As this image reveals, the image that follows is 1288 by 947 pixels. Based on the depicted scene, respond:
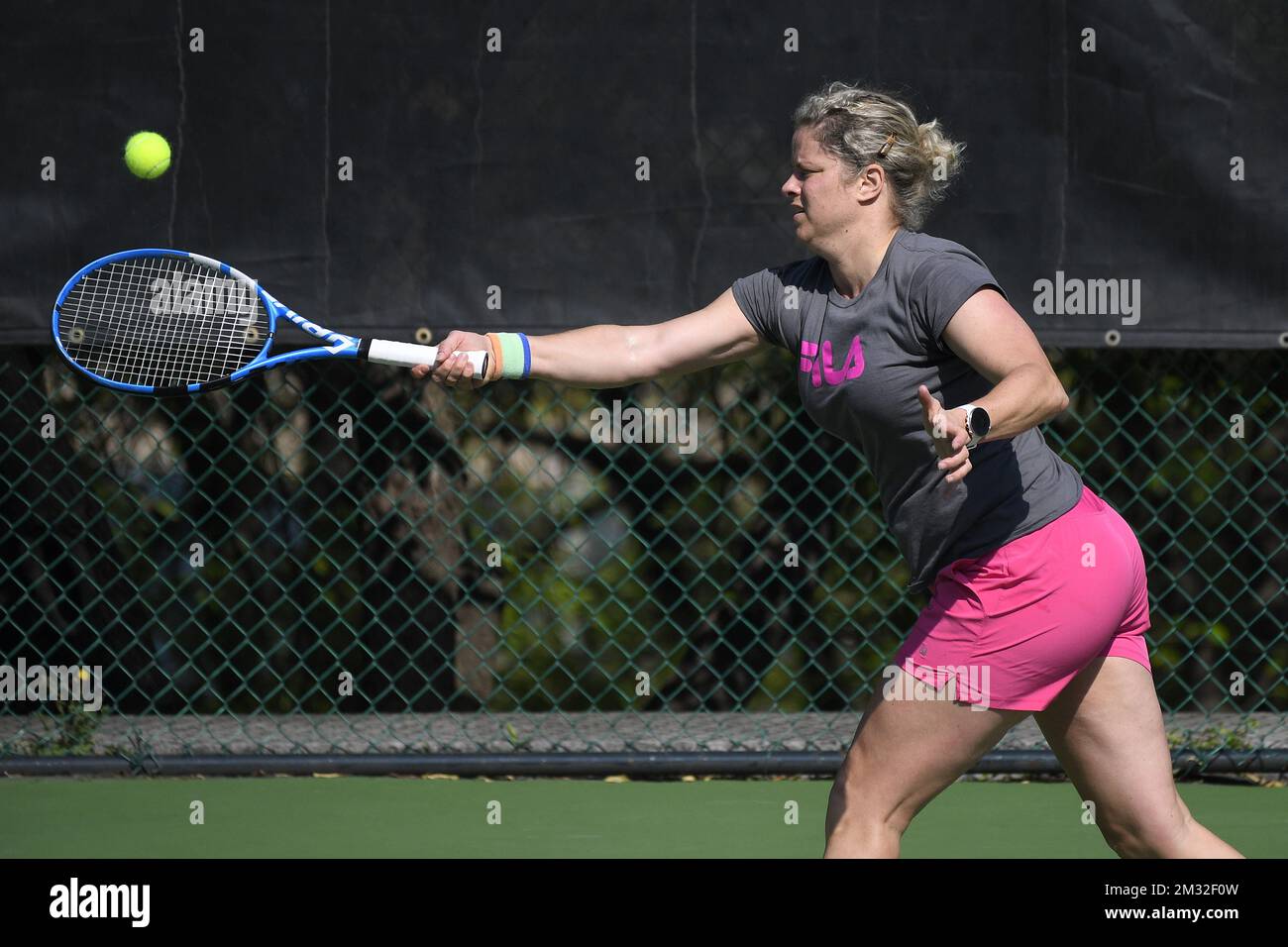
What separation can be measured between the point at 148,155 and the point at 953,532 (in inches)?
100

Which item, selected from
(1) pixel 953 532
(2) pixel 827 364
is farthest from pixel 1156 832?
(2) pixel 827 364

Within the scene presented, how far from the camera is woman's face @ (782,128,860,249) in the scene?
Result: 9.55ft

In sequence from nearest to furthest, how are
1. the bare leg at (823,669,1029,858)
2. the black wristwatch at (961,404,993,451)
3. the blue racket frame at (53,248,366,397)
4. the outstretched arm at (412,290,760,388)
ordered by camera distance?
the black wristwatch at (961,404,993,451), the bare leg at (823,669,1029,858), the outstretched arm at (412,290,760,388), the blue racket frame at (53,248,366,397)

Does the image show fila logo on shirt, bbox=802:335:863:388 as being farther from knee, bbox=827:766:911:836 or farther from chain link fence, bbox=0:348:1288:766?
chain link fence, bbox=0:348:1288:766

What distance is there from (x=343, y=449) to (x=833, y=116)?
3.05 meters

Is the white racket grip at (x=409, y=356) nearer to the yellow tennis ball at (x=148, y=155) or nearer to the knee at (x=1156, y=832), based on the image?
the knee at (x=1156, y=832)

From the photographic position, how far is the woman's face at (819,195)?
2910 millimetres

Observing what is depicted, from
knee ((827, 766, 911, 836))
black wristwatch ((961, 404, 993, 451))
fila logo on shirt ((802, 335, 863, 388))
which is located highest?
fila logo on shirt ((802, 335, 863, 388))

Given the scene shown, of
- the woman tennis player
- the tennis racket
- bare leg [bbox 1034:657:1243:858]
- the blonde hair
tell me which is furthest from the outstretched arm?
bare leg [bbox 1034:657:1243:858]

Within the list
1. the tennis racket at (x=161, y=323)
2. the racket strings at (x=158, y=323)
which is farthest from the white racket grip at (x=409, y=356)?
the racket strings at (x=158, y=323)

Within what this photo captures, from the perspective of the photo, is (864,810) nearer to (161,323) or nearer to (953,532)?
(953,532)

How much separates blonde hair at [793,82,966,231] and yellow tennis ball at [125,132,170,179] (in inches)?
82.8

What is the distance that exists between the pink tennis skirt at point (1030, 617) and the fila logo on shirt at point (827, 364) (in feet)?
1.15

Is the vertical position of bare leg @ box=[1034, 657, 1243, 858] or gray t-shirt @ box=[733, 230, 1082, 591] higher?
gray t-shirt @ box=[733, 230, 1082, 591]
